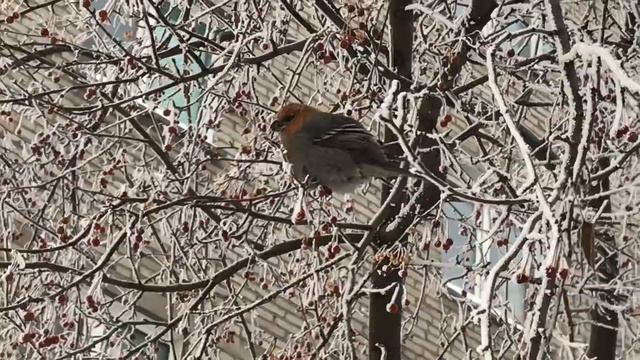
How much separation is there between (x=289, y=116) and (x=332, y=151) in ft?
1.03

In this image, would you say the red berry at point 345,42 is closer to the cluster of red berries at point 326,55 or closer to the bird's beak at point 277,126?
the cluster of red berries at point 326,55

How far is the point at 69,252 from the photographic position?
193 inches

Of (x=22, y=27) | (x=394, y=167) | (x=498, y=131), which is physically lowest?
(x=394, y=167)

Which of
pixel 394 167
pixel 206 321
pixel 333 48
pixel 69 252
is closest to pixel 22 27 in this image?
pixel 69 252

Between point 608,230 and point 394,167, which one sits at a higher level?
point 608,230

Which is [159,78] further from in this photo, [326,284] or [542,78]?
[542,78]

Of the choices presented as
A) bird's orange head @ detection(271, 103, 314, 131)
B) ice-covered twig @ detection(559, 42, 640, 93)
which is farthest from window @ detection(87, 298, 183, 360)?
ice-covered twig @ detection(559, 42, 640, 93)

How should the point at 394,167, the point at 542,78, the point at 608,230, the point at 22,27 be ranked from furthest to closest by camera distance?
1. the point at 22,27
2. the point at 608,230
3. the point at 542,78
4. the point at 394,167

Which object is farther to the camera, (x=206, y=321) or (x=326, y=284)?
(x=206, y=321)

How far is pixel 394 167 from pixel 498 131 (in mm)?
1637

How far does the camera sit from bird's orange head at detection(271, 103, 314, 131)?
4230 millimetres

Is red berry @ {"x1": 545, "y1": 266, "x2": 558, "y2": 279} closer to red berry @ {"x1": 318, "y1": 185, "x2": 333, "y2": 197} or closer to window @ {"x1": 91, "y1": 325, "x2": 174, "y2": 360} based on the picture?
red berry @ {"x1": 318, "y1": 185, "x2": 333, "y2": 197}

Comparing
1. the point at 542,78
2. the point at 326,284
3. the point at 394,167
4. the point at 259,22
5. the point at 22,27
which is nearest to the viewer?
the point at 394,167

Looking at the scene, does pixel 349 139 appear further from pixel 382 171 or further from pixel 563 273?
pixel 563 273
